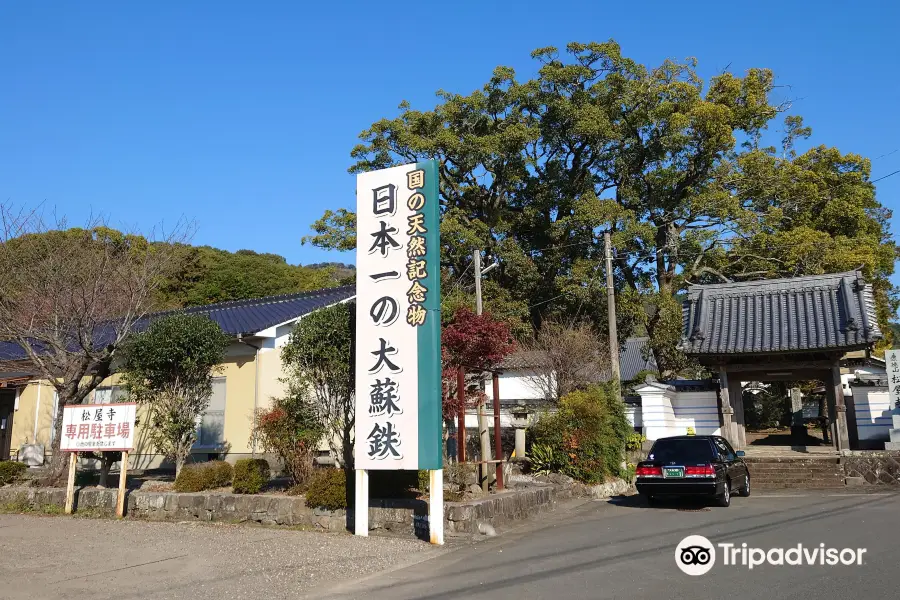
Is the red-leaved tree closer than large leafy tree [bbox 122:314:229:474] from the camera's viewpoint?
Yes

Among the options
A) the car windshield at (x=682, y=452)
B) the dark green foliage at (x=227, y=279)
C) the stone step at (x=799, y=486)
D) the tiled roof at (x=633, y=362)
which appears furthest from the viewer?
the tiled roof at (x=633, y=362)

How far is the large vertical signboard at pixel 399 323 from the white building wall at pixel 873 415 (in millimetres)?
16401

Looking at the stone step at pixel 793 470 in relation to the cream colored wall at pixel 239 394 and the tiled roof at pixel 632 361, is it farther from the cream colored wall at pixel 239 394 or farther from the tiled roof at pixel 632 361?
the cream colored wall at pixel 239 394

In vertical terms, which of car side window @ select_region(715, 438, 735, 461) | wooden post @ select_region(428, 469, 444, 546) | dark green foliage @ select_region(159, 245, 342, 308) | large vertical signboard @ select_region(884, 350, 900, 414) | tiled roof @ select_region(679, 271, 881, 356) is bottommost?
wooden post @ select_region(428, 469, 444, 546)

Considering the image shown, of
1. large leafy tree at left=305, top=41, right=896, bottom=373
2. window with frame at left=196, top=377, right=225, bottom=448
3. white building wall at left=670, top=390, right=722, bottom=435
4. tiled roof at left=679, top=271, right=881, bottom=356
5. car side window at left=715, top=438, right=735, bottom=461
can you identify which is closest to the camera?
car side window at left=715, top=438, right=735, bottom=461

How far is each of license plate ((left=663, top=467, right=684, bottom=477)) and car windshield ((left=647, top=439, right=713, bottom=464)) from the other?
18 centimetres

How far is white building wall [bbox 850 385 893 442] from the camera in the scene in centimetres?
2008

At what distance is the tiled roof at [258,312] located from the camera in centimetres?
1777

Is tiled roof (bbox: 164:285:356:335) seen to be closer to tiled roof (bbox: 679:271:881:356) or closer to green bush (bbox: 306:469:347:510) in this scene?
green bush (bbox: 306:469:347:510)

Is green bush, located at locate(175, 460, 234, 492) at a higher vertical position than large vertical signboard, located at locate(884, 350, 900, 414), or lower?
lower

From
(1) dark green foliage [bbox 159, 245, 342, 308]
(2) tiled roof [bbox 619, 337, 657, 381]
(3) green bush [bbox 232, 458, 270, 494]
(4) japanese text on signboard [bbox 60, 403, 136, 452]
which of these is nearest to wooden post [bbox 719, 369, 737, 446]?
(3) green bush [bbox 232, 458, 270, 494]

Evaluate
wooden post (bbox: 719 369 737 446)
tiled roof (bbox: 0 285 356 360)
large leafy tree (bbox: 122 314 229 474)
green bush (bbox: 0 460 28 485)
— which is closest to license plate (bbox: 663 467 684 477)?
wooden post (bbox: 719 369 737 446)

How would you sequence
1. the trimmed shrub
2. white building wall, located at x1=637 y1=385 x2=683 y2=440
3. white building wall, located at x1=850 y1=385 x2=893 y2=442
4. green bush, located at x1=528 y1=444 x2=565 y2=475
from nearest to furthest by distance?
the trimmed shrub < green bush, located at x1=528 y1=444 x2=565 y2=475 < white building wall, located at x1=850 y1=385 x2=893 y2=442 < white building wall, located at x1=637 y1=385 x2=683 y2=440

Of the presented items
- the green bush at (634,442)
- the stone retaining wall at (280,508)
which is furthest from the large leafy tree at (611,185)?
the stone retaining wall at (280,508)
